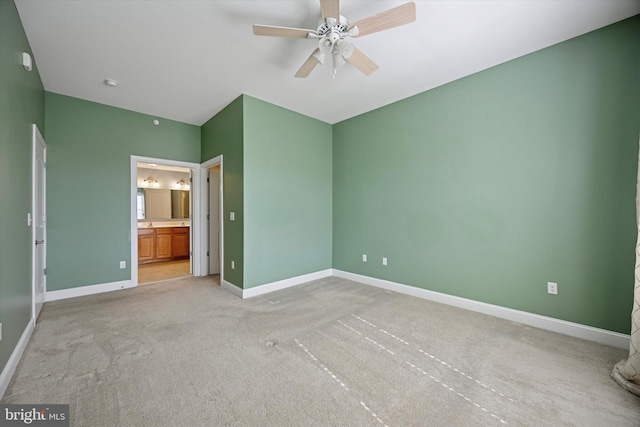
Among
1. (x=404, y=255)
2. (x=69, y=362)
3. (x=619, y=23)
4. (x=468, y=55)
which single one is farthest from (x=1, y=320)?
(x=619, y=23)

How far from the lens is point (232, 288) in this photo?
3.70 metres

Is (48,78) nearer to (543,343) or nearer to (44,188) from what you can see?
(44,188)

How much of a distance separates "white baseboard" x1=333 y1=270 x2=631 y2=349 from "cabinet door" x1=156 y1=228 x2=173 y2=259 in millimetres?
5142

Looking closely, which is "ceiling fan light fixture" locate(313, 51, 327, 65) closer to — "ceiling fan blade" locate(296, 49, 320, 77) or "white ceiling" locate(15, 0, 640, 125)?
"ceiling fan blade" locate(296, 49, 320, 77)

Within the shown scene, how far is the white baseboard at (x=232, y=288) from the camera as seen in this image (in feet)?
11.6

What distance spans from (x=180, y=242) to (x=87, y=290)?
2.66m

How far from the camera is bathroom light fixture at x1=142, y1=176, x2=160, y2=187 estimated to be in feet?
20.5

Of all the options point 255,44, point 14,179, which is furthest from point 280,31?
point 14,179

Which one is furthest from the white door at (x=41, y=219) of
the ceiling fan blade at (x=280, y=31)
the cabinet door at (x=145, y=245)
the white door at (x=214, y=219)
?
the ceiling fan blade at (x=280, y=31)

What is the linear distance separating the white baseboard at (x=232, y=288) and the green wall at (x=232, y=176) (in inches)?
1.8

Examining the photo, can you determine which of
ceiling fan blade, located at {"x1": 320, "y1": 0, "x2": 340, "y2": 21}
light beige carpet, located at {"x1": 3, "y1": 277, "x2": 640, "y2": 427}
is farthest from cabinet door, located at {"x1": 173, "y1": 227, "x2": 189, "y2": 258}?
ceiling fan blade, located at {"x1": 320, "y1": 0, "x2": 340, "y2": 21}

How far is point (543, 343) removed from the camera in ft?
7.35

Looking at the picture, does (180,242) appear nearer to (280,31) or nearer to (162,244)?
(162,244)

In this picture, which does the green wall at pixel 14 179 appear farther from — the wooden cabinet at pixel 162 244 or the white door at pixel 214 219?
the wooden cabinet at pixel 162 244
